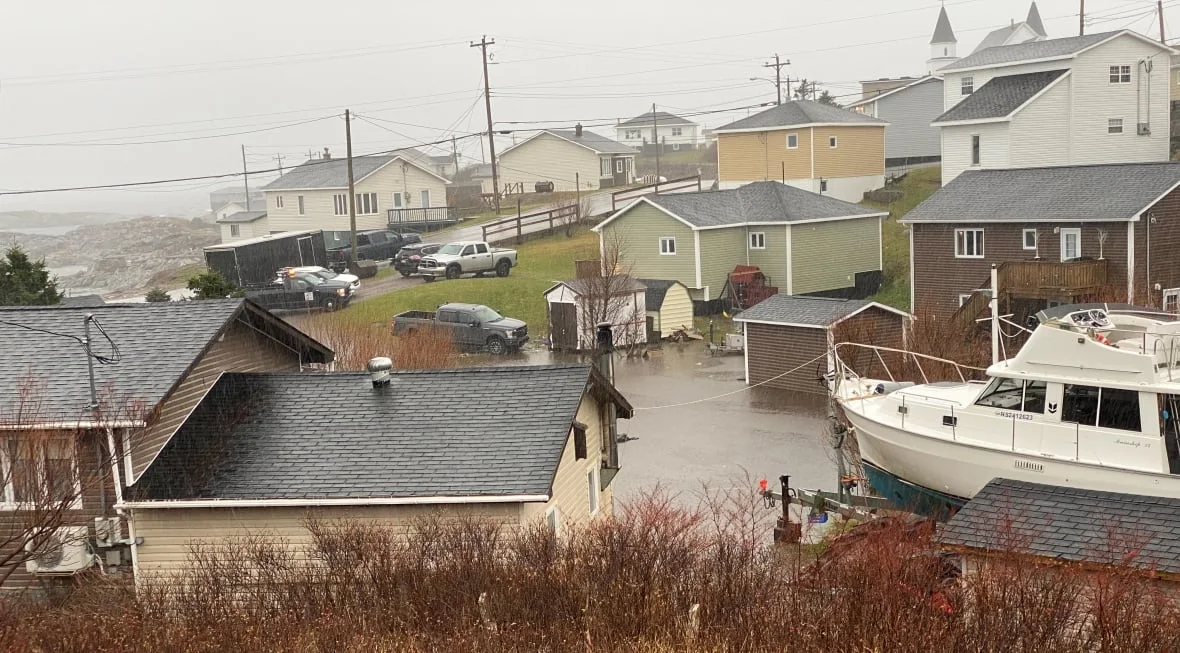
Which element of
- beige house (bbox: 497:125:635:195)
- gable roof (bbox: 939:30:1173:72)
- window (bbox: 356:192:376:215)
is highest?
gable roof (bbox: 939:30:1173:72)

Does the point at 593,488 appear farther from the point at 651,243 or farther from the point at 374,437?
the point at 651,243

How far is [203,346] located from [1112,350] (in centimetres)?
1294

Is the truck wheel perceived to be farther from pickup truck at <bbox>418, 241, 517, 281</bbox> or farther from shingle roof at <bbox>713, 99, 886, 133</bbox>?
shingle roof at <bbox>713, 99, 886, 133</bbox>

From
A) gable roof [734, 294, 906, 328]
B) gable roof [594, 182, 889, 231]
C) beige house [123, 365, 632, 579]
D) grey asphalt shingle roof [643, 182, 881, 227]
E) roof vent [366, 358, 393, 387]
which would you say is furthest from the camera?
grey asphalt shingle roof [643, 182, 881, 227]

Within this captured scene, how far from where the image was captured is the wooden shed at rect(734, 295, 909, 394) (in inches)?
A: 1223

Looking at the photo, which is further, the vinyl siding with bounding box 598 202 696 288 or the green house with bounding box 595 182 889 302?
the vinyl siding with bounding box 598 202 696 288

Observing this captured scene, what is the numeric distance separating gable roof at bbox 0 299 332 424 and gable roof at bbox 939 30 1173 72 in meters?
37.6

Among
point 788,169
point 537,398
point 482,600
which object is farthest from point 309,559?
point 788,169

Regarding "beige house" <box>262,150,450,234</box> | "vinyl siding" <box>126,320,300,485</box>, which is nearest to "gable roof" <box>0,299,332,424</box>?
"vinyl siding" <box>126,320,300,485</box>

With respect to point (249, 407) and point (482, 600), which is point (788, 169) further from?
point (482, 600)

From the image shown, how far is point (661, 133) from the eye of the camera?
13888 centimetres

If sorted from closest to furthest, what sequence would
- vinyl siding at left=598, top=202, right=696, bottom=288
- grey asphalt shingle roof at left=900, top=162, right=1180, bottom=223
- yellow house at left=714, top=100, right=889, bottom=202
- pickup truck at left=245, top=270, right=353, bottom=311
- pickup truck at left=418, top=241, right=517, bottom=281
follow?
grey asphalt shingle roof at left=900, top=162, right=1180, bottom=223 → pickup truck at left=245, top=270, right=353, bottom=311 → vinyl siding at left=598, top=202, right=696, bottom=288 → pickup truck at left=418, top=241, right=517, bottom=281 → yellow house at left=714, top=100, right=889, bottom=202

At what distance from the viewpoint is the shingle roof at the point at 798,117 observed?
56.8 meters

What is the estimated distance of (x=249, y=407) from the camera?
1650 cm
